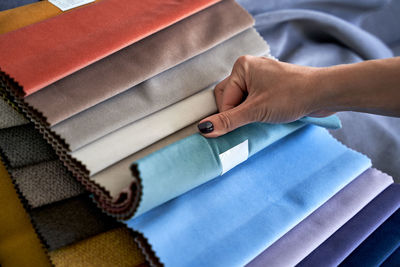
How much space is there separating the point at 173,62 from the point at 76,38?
23 centimetres

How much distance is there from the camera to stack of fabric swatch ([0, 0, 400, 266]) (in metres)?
0.69

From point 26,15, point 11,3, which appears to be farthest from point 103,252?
point 11,3

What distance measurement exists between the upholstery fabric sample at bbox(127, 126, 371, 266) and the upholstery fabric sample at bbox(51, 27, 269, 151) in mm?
203

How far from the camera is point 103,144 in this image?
0.76m

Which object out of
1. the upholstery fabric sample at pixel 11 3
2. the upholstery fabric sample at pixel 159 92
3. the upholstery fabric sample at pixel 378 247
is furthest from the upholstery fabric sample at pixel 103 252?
the upholstery fabric sample at pixel 11 3

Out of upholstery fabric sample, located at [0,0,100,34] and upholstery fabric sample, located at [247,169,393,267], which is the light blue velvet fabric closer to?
upholstery fabric sample, located at [247,169,393,267]

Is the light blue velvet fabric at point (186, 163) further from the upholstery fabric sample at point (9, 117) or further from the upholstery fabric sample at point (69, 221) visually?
the upholstery fabric sample at point (9, 117)

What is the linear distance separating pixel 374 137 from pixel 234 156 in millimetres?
579

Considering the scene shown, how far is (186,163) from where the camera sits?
69 cm

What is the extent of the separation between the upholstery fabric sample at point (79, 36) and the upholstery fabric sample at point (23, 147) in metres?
0.09

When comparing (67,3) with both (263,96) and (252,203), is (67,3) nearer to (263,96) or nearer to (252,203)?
(263,96)

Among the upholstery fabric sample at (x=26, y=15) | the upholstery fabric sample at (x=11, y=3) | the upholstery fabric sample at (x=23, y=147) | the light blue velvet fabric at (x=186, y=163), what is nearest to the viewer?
the light blue velvet fabric at (x=186, y=163)

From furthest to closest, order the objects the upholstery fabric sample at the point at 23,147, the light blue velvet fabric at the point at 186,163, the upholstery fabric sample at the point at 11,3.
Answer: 1. the upholstery fabric sample at the point at 11,3
2. the upholstery fabric sample at the point at 23,147
3. the light blue velvet fabric at the point at 186,163

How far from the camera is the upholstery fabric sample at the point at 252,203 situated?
685 millimetres
